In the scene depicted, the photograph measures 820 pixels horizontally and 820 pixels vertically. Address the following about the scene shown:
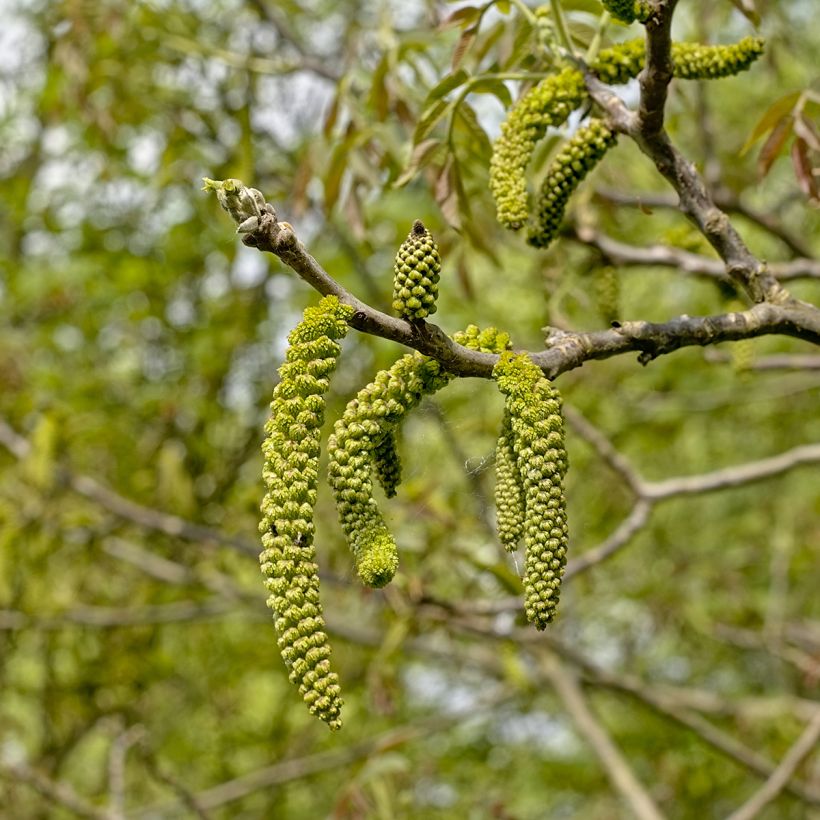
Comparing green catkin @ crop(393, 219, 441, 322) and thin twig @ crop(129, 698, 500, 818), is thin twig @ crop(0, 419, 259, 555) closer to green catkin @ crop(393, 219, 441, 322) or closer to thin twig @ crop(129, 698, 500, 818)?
thin twig @ crop(129, 698, 500, 818)

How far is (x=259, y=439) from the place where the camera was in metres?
4.51

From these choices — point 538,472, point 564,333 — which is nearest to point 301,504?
point 538,472

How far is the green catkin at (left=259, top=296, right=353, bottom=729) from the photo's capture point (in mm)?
1165

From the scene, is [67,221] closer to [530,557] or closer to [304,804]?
[304,804]

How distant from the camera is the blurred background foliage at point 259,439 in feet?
10.7

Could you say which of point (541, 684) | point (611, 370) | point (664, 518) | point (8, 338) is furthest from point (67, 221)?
point (664, 518)

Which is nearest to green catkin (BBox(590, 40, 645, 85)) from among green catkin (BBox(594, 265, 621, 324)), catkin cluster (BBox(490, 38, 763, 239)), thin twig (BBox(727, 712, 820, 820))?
catkin cluster (BBox(490, 38, 763, 239))

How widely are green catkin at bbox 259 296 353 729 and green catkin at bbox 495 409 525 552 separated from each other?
26 centimetres

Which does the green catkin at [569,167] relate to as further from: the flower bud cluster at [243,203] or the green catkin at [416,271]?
the flower bud cluster at [243,203]

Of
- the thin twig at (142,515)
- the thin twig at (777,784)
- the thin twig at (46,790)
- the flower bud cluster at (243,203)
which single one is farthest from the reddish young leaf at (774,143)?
the thin twig at (46,790)

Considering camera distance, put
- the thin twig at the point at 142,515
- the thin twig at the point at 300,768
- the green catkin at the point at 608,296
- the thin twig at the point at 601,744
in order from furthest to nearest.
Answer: the thin twig at the point at 300,768 < the thin twig at the point at 142,515 < the thin twig at the point at 601,744 < the green catkin at the point at 608,296

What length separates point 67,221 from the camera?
5078 mm

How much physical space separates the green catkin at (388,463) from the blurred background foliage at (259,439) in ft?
3.73

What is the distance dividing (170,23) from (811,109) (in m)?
2.34
